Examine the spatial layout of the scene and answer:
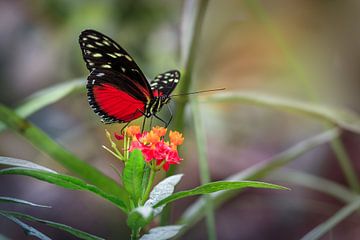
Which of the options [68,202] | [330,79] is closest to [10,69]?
[68,202]

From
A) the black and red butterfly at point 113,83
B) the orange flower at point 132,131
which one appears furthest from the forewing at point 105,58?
the orange flower at point 132,131

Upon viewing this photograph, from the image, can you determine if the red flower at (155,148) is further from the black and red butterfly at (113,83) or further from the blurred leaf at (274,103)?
the blurred leaf at (274,103)

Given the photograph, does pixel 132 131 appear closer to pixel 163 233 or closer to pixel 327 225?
pixel 163 233

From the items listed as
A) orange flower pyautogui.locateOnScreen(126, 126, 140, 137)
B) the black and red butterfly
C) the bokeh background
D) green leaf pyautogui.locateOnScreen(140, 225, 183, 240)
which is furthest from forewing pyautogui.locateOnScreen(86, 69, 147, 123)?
the bokeh background

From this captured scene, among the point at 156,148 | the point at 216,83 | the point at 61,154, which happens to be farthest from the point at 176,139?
the point at 216,83

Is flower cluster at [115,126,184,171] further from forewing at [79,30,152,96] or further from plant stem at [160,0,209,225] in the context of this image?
plant stem at [160,0,209,225]

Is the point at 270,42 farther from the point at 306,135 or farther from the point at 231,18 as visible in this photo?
the point at 306,135
